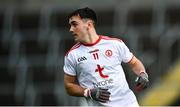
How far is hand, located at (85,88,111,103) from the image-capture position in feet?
17.0

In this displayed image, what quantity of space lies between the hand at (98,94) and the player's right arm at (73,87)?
0.08 meters

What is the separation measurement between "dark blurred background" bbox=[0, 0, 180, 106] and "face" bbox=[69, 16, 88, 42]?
4.44 meters

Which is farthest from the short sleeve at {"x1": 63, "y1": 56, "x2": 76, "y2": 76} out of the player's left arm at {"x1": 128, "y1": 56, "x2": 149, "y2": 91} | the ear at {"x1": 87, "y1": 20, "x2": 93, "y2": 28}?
the player's left arm at {"x1": 128, "y1": 56, "x2": 149, "y2": 91}

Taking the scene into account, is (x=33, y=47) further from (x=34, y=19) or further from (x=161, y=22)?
(x=161, y=22)

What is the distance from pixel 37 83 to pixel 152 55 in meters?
1.92

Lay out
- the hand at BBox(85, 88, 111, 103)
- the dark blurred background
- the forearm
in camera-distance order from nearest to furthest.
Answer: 1. the hand at BBox(85, 88, 111, 103)
2. the forearm
3. the dark blurred background

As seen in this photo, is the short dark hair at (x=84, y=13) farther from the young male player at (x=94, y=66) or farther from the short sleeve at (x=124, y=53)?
the short sleeve at (x=124, y=53)

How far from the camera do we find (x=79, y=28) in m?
5.32

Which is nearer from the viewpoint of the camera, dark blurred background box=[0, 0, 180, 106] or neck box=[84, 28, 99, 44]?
neck box=[84, 28, 99, 44]

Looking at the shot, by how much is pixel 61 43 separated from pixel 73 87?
213 inches

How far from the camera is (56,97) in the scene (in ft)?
34.1

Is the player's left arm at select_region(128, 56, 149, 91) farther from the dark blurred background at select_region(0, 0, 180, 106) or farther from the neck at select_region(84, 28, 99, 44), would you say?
the dark blurred background at select_region(0, 0, 180, 106)

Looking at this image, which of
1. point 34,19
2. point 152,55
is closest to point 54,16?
point 34,19

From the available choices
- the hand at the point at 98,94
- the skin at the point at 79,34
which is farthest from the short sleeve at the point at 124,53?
the hand at the point at 98,94
